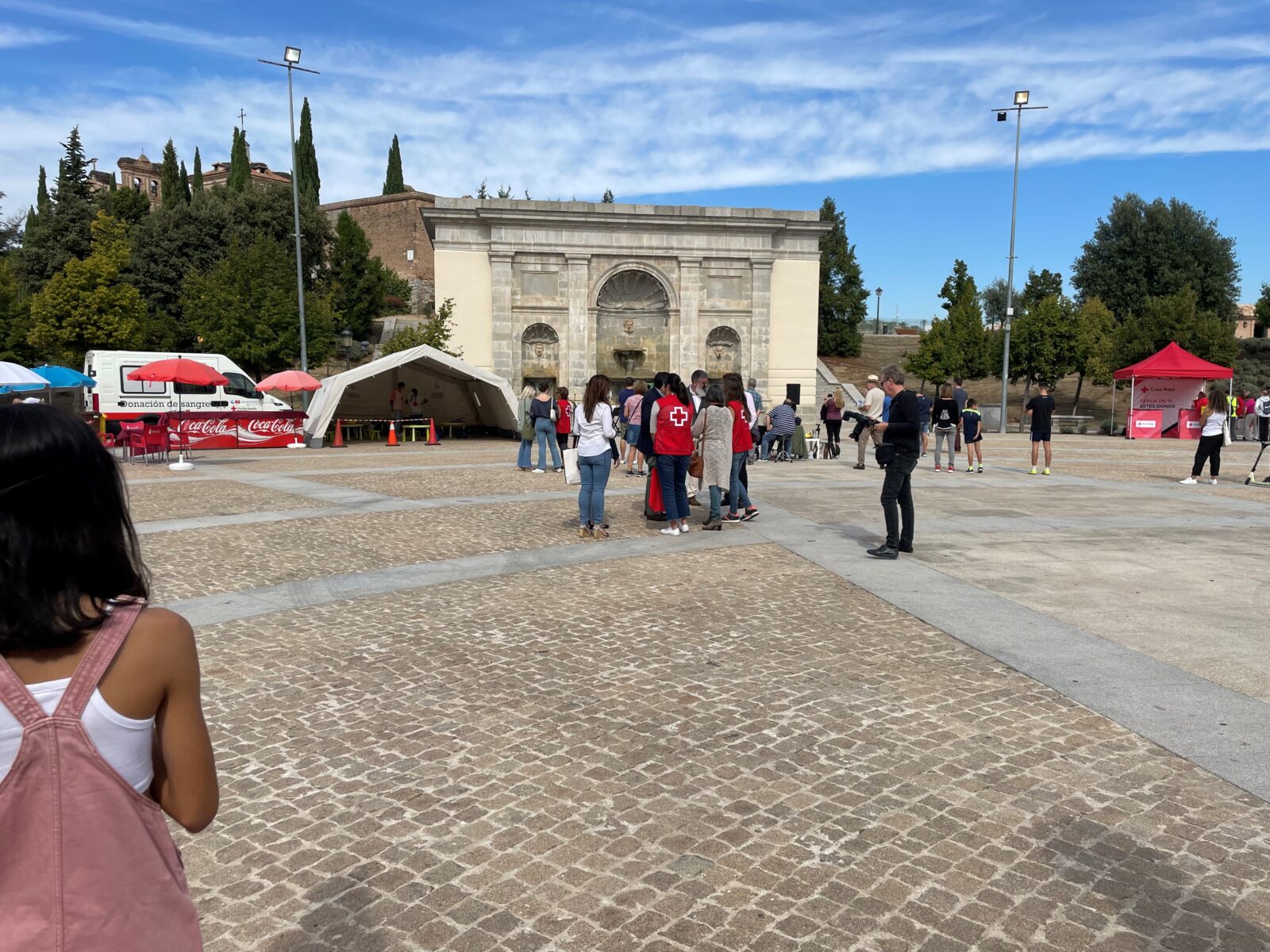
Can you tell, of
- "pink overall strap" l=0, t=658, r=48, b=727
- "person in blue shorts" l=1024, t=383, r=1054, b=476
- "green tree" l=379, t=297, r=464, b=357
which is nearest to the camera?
"pink overall strap" l=0, t=658, r=48, b=727

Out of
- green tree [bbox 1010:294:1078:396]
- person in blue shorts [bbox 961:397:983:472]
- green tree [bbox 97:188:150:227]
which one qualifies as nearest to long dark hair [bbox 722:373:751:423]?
person in blue shorts [bbox 961:397:983:472]

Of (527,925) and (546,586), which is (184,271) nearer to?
(546,586)

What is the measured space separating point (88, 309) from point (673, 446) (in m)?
35.2

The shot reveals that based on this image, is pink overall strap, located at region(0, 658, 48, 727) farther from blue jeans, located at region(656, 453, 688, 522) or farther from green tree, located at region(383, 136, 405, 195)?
green tree, located at region(383, 136, 405, 195)

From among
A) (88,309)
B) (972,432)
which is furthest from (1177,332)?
(88,309)

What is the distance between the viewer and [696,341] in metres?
35.7

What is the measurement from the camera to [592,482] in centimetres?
955

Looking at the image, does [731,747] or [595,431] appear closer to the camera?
[731,747]

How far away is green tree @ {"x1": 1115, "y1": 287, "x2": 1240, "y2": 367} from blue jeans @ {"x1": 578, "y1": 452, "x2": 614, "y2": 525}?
129 feet

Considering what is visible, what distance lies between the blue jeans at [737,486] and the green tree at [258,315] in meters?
29.4

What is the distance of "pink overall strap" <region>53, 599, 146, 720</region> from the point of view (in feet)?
4.32

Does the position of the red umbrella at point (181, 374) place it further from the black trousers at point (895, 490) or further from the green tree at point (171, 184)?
the green tree at point (171, 184)

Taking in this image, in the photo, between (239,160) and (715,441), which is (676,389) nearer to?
(715,441)

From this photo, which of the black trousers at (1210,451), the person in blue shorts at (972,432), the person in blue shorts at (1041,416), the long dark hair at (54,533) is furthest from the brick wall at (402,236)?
the long dark hair at (54,533)
